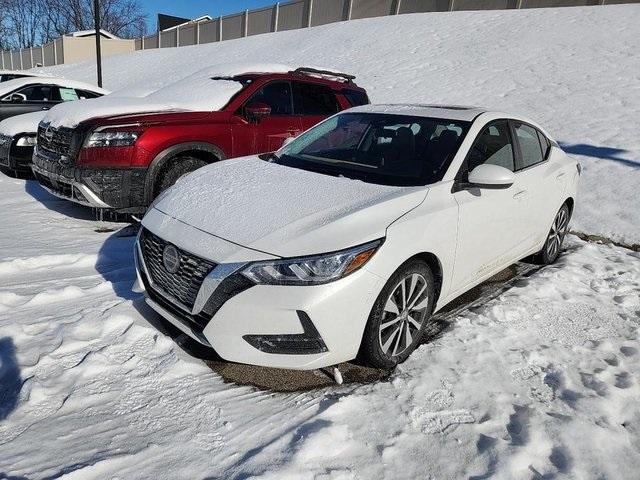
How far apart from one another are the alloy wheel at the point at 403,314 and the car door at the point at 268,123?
310 centimetres

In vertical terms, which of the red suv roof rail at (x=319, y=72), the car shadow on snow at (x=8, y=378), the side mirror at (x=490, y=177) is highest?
the red suv roof rail at (x=319, y=72)

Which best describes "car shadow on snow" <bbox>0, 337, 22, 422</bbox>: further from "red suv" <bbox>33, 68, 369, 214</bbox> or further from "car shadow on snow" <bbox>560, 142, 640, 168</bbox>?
"car shadow on snow" <bbox>560, 142, 640, 168</bbox>

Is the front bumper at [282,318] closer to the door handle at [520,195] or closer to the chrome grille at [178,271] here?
the chrome grille at [178,271]

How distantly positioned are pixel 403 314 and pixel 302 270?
792 millimetres

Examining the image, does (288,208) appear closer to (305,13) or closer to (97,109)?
(97,109)

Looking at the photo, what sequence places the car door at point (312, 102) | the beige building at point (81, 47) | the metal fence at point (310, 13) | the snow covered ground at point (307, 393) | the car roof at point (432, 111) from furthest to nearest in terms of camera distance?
the beige building at point (81, 47) → the metal fence at point (310, 13) → the car door at point (312, 102) → the car roof at point (432, 111) → the snow covered ground at point (307, 393)

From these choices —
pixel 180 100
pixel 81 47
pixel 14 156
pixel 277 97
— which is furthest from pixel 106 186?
pixel 81 47

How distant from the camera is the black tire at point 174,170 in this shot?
192 inches

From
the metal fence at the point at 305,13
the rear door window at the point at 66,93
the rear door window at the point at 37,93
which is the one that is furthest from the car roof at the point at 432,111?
the metal fence at the point at 305,13

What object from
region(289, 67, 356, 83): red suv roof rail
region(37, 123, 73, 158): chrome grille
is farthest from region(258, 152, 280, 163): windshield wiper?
region(289, 67, 356, 83): red suv roof rail

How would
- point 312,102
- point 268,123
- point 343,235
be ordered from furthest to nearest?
point 312,102
point 268,123
point 343,235

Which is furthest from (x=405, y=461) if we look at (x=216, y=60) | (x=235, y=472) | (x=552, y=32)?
(x=216, y=60)

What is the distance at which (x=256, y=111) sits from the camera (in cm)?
539

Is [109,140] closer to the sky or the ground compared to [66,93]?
closer to the ground
